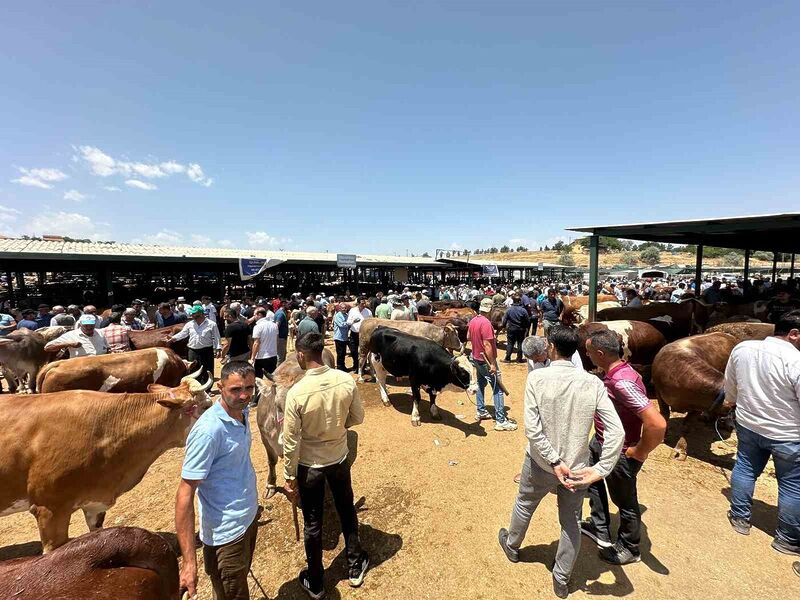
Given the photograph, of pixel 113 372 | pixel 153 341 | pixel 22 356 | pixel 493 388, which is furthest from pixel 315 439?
pixel 22 356

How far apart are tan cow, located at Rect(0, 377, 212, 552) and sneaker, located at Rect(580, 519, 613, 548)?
4.10 meters

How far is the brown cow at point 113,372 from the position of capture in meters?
5.11

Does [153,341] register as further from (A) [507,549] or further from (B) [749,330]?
(B) [749,330]

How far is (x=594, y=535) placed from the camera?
132 inches

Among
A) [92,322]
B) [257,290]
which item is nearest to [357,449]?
[92,322]

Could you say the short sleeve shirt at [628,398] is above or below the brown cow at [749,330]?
above

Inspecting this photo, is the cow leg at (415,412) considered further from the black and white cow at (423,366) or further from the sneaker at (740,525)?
the sneaker at (740,525)

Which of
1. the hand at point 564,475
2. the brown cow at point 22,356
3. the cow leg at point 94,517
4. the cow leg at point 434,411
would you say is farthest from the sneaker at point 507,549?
the brown cow at point 22,356

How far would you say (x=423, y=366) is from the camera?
650 centimetres

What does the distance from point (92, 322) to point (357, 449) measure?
5.30 meters

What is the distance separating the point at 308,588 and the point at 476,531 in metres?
1.77

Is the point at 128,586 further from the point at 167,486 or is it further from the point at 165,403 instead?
the point at 167,486

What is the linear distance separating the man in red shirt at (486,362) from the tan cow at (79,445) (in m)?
4.05

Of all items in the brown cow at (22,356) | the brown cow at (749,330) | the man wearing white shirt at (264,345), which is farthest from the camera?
the brown cow at (22,356)
